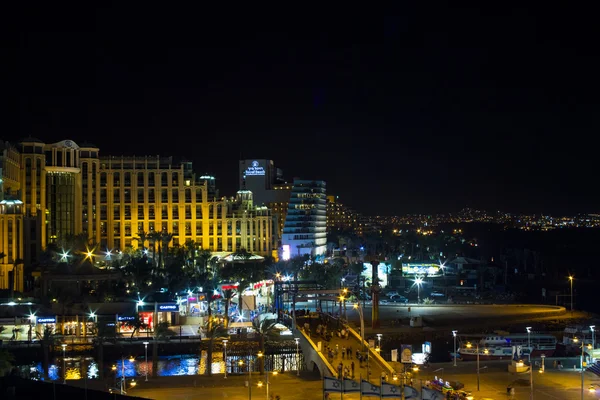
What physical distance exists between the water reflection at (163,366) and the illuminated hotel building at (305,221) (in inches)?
2866

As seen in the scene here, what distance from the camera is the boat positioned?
2530 inches

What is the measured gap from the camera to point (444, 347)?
72.8 m

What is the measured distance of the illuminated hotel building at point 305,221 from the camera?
5679 inches

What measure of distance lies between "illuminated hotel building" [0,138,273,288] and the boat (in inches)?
2484

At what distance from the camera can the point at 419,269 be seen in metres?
129

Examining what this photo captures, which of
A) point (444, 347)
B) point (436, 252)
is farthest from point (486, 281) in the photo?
point (444, 347)

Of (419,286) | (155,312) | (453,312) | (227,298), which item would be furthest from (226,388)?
(419,286)

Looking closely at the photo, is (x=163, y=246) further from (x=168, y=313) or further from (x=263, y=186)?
(x=263, y=186)

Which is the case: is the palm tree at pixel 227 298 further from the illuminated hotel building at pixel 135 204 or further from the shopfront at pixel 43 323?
the illuminated hotel building at pixel 135 204

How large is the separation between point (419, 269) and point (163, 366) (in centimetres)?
7407

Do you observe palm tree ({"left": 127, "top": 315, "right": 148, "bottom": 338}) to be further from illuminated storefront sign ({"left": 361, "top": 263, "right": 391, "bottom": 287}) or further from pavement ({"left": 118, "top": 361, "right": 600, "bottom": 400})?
illuminated storefront sign ({"left": 361, "top": 263, "right": 391, "bottom": 287})

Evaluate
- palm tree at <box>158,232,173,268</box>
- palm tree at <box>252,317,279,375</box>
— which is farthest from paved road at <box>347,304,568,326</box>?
palm tree at <box>158,232,173,268</box>

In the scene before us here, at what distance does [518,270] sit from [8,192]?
392 ft

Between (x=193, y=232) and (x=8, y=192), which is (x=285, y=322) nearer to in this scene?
(x=8, y=192)
